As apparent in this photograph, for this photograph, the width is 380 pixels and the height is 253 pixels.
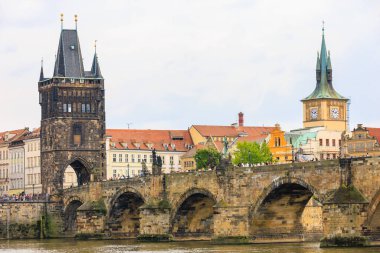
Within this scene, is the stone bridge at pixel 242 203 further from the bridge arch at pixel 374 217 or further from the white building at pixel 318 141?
the white building at pixel 318 141

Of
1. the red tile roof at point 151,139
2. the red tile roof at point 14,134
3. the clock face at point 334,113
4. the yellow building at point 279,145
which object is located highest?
the clock face at point 334,113

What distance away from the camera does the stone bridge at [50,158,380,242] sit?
279ft

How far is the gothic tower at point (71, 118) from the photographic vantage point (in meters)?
143

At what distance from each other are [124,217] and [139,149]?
177 feet

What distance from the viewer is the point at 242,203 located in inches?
3910

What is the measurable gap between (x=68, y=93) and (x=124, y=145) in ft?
115

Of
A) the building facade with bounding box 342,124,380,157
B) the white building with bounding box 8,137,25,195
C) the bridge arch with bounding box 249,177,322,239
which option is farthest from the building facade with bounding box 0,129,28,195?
the bridge arch with bounding box 249,177,322,239

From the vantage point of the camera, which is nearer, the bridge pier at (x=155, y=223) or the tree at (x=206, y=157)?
the bridge pier at (x=155, y=223)

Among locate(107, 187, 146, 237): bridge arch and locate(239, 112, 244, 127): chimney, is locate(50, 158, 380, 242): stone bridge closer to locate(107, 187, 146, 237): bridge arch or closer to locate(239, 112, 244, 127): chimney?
locate(107, 187, 146, 237): bridge arch

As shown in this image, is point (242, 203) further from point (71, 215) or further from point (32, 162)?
point (32, 162)

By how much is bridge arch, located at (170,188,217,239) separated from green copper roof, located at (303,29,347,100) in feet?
237

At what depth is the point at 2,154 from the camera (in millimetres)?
186500

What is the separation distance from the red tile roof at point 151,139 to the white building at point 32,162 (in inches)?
388

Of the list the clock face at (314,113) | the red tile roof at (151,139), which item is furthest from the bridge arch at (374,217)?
the clock face at (314,113)
